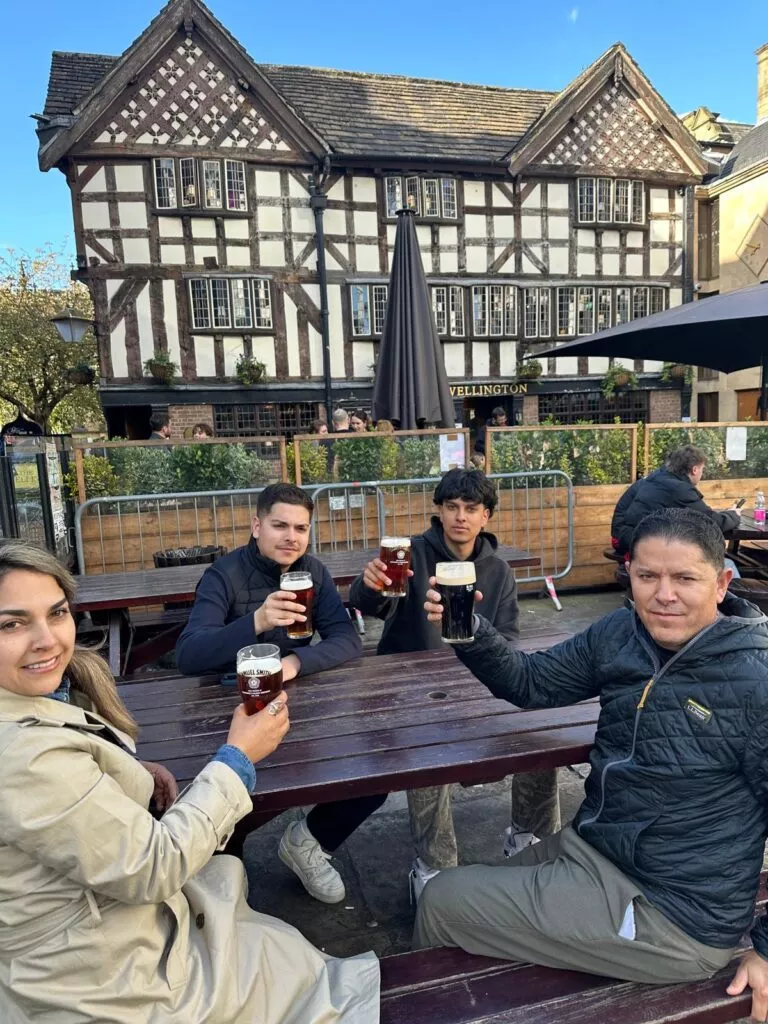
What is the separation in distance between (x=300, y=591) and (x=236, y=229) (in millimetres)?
15025

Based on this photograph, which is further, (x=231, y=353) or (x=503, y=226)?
(x=503, y=226)

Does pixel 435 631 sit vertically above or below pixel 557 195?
below

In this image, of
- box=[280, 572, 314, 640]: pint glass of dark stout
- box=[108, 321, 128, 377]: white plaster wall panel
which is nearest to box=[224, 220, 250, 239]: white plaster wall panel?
box=[108, 321, 128, 377]: white plaster wall panel

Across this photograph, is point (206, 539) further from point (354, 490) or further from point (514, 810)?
point (514, 810)

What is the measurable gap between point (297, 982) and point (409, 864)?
1585mm

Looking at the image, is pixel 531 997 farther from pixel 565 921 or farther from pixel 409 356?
pixel 409 356

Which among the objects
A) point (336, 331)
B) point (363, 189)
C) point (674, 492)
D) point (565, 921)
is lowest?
point (565, 921)

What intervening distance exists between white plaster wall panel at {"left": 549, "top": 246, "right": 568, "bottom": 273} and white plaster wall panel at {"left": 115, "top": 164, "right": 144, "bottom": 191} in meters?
10.1

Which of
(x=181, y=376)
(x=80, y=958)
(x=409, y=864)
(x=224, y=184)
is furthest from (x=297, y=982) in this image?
(x=224, y=184)

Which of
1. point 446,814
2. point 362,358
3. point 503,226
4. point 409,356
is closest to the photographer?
point 446,814

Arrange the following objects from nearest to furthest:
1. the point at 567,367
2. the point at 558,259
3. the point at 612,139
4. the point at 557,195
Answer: the point at 557,195 → the point at 612,139 → the point at 558,259 → the point at 567,367

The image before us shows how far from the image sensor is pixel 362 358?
16.4 meters

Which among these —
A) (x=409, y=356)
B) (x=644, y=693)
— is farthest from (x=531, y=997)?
(x=409, y=356)

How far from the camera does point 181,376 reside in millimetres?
15289
